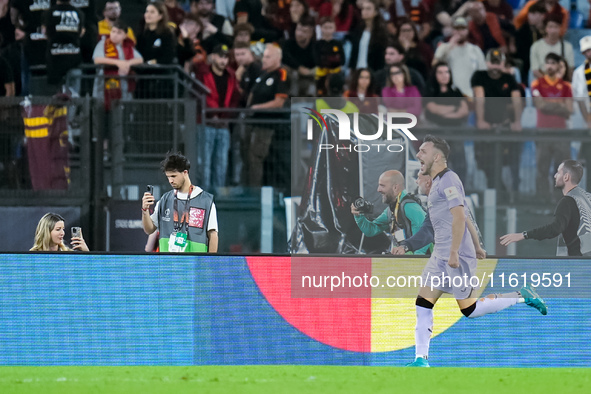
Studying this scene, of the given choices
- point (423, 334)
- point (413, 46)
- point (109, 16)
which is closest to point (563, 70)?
point (413, 46)

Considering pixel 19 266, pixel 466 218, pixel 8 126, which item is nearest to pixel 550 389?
pixel 466 218

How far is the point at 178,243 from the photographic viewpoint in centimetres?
736

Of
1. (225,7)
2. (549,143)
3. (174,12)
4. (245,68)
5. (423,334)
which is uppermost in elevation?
(225,7)

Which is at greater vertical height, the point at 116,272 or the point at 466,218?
the point at 466,218

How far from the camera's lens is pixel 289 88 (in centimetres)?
1027

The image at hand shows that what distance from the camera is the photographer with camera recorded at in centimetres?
720

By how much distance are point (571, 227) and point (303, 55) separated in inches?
193

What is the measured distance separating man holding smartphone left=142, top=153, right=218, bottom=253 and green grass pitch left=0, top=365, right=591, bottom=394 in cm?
105

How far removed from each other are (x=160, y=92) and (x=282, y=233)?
2.19 m

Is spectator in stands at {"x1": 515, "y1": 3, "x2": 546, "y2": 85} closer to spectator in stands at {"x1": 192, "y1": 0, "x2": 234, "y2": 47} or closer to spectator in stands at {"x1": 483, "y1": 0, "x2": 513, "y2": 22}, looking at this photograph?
spectator in stands at {"x1": 483, "y1": 0, "x2": 513, "y2": 22}

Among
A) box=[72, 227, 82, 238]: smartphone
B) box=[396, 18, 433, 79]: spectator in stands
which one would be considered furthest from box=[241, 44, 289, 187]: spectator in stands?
box=[72, 227, 82, 238]: smartphone

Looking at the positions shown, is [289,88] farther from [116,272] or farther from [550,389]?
[550,389]

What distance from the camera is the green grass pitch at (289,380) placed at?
6203mm

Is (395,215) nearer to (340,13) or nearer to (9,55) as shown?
(340,13)
